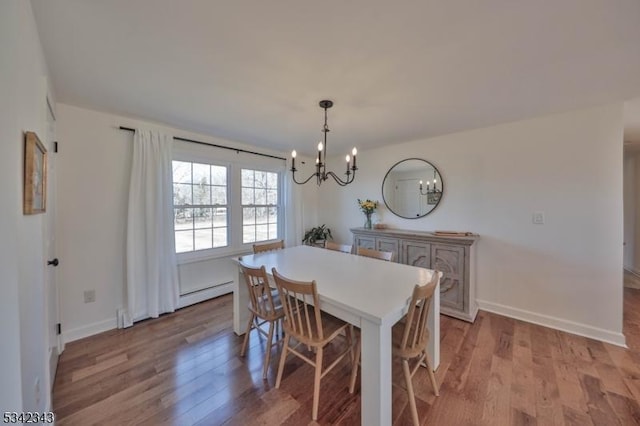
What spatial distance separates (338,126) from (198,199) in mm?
2105

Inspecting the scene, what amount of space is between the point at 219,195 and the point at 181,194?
1.65 feet

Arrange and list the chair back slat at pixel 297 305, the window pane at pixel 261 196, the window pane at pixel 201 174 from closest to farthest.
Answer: the chair back slat at pixel 297 305 < the window pane at pixel 201 174 < the window pane at pixel 261 196

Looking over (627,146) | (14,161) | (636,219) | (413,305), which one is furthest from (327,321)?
(636,219)

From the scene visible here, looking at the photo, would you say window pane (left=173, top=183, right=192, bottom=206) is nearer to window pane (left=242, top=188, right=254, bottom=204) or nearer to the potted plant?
window pane (left=242, top=188, right=254, bottom=204)

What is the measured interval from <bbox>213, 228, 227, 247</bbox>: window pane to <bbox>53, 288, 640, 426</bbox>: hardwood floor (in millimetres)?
1285

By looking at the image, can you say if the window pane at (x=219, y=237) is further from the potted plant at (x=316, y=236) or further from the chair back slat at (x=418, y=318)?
the chair back slat at (x=418, y=318)

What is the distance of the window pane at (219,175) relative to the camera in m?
3.46

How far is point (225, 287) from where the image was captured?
11.6ft

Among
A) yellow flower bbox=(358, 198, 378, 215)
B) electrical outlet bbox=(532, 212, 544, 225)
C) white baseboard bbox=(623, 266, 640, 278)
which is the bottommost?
white baseboard bbox=(623, 266, 640, 278)

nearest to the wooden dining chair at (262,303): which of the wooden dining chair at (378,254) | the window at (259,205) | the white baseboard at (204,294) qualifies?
the wooden dining chair at (378,254)

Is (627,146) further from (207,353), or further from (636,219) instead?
(207,353)

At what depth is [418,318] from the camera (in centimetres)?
147

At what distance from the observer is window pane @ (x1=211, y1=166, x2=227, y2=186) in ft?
11.3

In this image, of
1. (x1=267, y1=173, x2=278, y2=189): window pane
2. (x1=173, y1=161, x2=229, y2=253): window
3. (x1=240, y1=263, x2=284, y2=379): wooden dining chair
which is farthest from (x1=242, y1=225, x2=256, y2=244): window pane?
(x1=240, y1=263, x2=284, y2=379): wooden dining chair
